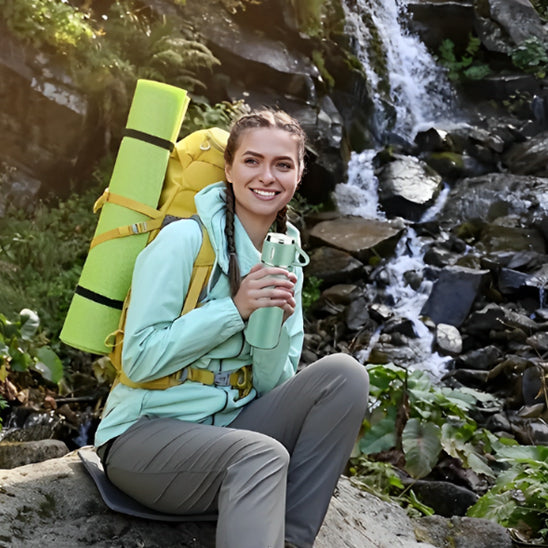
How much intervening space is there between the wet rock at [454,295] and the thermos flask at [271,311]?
7466 millimetres

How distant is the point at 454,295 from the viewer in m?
9.82

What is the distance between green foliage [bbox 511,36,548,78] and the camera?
15867 millimetres

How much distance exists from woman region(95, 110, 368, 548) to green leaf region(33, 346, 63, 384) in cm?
338

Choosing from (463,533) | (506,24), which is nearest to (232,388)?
(463,533)

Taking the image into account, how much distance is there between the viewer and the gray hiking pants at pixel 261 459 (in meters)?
2.23

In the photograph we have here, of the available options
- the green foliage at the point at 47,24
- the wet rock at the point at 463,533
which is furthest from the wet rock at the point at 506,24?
the wet rock at the point at 463,533

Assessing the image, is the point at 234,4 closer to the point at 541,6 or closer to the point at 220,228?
the point at 541,6

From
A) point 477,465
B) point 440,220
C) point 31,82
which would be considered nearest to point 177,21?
point 31,82

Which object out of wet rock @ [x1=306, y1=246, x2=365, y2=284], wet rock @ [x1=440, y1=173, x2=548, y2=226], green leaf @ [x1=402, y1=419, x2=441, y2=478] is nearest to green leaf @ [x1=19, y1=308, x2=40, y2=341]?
green leaf @ [x1=402, y1=419, x2=441, y2=478]

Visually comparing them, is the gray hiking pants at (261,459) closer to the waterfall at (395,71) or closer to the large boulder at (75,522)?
the large boulder at (75,522)

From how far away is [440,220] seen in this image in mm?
12070

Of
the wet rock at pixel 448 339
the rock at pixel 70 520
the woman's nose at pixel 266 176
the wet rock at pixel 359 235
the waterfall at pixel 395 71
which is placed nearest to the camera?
the rock at pixel 70 520

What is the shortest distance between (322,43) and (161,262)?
37.1ft

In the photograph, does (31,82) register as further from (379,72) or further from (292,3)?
(379,72)
